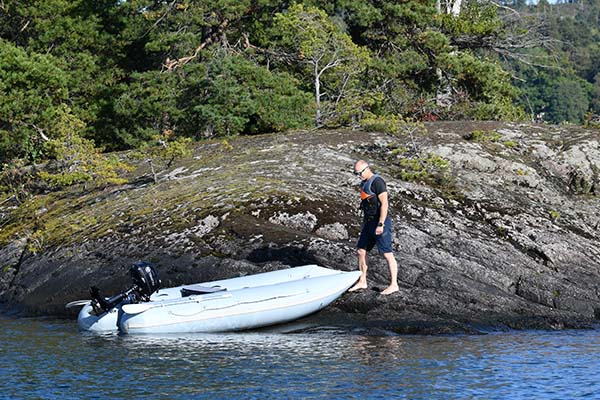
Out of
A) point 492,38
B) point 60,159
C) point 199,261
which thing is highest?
point 492,38

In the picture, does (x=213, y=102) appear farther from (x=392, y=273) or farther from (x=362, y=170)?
(x=392, y=273)

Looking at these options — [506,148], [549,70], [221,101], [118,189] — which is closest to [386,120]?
[506,148]

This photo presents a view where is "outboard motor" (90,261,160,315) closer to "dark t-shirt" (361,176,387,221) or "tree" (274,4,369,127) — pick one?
"dark t-shirt" (361,176,387,221)

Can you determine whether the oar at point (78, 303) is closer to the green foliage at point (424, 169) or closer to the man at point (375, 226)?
the man at point (375, 226)

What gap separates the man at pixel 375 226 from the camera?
46.7 ft

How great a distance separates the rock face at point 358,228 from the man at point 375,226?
1.02 ft

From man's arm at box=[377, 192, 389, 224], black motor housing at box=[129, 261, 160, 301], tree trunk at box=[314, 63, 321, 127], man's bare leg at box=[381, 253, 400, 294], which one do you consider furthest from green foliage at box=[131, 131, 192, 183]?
man's bare leg at box=[381, 253, 400, 294]

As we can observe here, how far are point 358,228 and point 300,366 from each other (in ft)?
17.0

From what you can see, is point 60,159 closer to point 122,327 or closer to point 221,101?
point 221,101

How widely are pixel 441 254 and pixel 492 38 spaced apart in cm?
1728

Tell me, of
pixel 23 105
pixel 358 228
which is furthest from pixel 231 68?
pixel 358 228

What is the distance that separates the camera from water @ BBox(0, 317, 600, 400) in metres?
10.6

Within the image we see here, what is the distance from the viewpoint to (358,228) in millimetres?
16578

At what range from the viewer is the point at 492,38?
1243 inches
